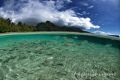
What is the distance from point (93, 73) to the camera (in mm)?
3285

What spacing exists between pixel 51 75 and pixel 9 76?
156 centimetres

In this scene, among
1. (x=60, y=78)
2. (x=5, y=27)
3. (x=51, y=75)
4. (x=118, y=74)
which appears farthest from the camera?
(x=5, y=27)

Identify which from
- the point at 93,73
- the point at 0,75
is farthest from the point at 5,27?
the point at 93,73

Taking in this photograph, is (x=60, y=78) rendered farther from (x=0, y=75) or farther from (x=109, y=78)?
(x=0, y=75)

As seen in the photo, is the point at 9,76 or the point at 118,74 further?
the point at 118,74

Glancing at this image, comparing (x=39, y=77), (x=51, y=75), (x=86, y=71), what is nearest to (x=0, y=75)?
(x=39, y=77)

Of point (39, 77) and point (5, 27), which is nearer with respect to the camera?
point (39, 77)

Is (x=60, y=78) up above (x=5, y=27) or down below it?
below

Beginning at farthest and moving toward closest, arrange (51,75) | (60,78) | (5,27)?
(5,27), (51,75), (60,78)

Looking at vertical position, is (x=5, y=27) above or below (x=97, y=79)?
above

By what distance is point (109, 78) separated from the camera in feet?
9.67

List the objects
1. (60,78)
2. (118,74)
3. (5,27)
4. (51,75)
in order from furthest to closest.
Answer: (5,27) < (118,74) < (51,75) < (60,78)

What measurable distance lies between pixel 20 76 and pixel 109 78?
3399 mm

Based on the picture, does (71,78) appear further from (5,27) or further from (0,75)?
(5,27)
